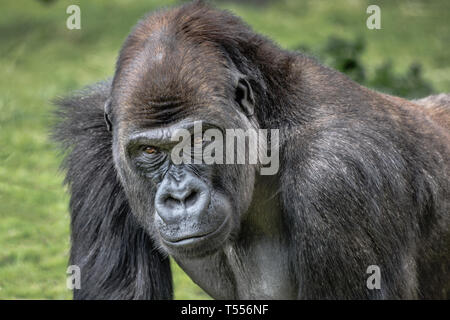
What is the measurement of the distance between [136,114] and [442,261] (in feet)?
7.22

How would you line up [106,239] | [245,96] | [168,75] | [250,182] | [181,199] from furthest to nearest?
1. [106,239]
2. [250,182]
3. [245,96]
4. [168,75]
5. [181,199]

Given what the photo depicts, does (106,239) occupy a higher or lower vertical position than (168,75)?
lower

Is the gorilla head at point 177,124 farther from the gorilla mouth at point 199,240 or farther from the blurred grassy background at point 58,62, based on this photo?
the blurred grassy background at point 58,62

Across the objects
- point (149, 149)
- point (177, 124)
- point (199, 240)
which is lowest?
point (199, 240)

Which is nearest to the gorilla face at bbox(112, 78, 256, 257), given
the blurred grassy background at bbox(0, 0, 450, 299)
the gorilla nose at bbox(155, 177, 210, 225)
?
the gorilla nose at bbox(155, 177, 210, 225)

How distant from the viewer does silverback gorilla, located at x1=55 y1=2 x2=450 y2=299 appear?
4.16 metres

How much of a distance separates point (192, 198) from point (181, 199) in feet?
0.25

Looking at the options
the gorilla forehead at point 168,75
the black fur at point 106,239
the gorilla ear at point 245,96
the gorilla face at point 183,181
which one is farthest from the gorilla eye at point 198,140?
the black fur at point 106,239

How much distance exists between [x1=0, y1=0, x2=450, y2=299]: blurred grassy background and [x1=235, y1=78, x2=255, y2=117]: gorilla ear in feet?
5.62

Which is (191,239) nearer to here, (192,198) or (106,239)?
(192,198)

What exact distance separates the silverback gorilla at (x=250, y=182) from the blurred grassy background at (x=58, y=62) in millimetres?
1085

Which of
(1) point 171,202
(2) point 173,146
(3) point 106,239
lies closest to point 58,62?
(3) point 106,239

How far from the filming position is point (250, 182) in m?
4.48

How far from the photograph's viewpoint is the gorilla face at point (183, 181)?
4035 millimetres
